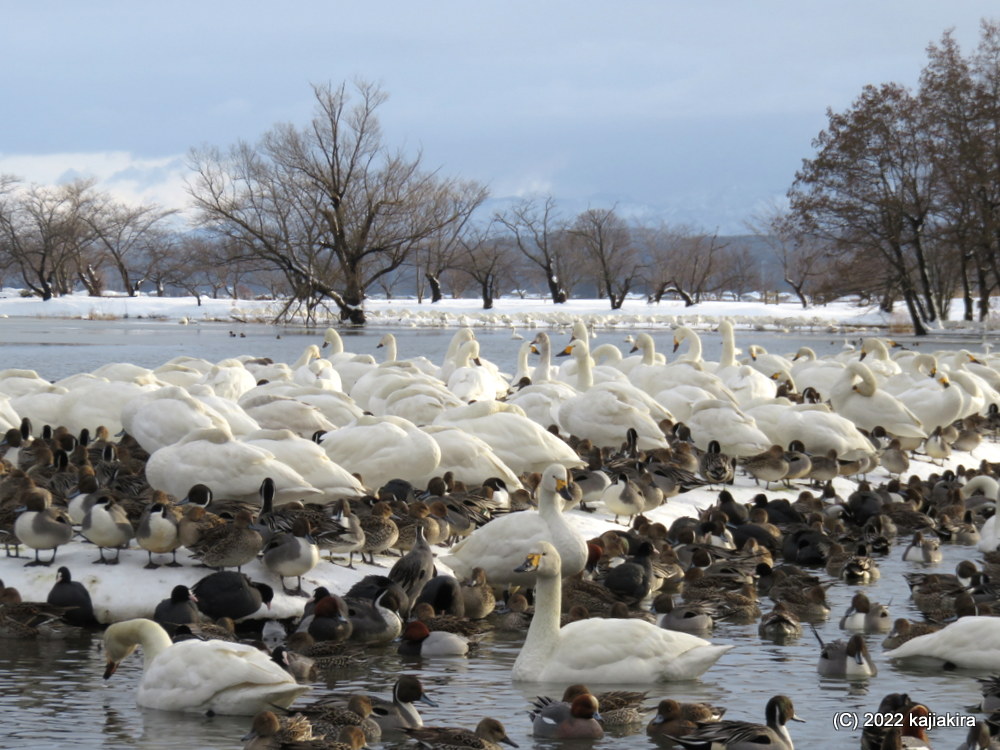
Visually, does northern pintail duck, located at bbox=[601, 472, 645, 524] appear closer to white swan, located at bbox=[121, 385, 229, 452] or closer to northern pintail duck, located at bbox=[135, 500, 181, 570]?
white swan, located at bbox=[121, 385, 229, 452]

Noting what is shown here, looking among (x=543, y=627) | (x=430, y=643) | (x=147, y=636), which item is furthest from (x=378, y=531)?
(x=147, y=636)

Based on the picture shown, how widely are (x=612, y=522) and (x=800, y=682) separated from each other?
4.60 m

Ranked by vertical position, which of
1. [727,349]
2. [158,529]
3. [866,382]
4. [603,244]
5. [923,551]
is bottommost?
[923,551]

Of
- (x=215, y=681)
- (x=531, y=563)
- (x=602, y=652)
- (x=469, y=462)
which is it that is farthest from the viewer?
(x=469, y=462)

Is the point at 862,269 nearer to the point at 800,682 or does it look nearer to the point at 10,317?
the point at 10,317

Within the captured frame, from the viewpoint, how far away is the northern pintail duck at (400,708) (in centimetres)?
640

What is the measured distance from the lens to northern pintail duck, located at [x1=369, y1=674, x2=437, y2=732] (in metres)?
6.40

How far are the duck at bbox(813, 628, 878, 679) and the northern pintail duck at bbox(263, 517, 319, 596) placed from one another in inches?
128

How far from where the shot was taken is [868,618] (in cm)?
897

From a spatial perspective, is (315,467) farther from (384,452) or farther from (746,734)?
(746,734)

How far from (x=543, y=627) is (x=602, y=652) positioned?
345 millimetres

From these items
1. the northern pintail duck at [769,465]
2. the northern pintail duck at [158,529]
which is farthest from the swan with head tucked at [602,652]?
the northern pintail duck at [769,465]

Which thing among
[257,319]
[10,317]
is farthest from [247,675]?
[10,317]

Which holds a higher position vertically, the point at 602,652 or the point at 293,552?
the point at 293,552
